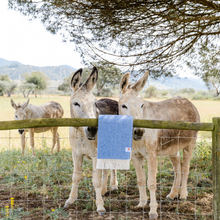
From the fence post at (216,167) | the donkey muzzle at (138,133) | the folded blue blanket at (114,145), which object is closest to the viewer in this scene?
the fence post at (216,167)

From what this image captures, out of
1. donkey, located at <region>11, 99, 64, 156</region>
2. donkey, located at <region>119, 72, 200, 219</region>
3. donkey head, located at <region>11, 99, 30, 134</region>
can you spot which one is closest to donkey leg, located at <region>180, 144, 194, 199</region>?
donkey, located at <region>119, 72, 200, 219</region>

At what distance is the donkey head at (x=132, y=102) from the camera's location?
3.63 meters

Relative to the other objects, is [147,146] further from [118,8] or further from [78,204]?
[118,8]

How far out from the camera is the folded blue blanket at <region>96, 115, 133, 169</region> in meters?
2.91

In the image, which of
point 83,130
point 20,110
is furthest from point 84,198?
point 20,110

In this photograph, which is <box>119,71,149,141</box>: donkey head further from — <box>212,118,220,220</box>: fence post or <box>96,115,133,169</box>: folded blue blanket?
<box>212,118,220,220</box>: fence post

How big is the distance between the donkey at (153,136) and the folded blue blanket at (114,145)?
1.77 ft

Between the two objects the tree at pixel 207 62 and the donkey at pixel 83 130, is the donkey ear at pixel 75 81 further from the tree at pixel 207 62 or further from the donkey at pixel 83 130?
the tree at pixel 207 62

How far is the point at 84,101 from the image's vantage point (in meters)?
3.64

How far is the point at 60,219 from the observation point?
3502 millimetres

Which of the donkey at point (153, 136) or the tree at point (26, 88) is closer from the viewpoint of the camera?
the donkey at point (153, 136)

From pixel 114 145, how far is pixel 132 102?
1.08m

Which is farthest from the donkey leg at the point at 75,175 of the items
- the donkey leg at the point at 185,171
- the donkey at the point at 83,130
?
the donkey leg at the point at 185,171

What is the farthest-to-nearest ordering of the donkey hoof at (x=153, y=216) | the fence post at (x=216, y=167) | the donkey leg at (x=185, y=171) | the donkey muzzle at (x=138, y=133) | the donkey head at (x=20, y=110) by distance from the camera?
the donkey head at (x=20, y=110)
the donkey leg at (x=185, y=171)
the donkey hoof at (x=153, y=216)
the donkey muzzle at (x=138, y=133)
the fence post at (x=216, y=167)
